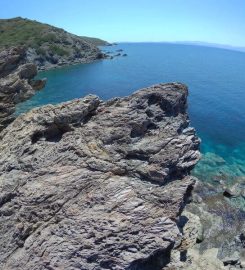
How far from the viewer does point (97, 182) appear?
2673cm

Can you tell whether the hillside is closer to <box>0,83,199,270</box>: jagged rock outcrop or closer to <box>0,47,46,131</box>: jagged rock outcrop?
<box>0,47,46,131</box>: jagged rock outcrop

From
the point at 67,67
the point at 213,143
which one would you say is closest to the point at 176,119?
the point at 213,143

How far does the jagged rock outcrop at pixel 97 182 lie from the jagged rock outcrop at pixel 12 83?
17.0 meters

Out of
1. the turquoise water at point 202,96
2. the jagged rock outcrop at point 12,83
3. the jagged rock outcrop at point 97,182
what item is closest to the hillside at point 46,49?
the turquoise water at point 202,96

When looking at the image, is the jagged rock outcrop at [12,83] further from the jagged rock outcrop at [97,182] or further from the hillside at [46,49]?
the hillside at [46,49]

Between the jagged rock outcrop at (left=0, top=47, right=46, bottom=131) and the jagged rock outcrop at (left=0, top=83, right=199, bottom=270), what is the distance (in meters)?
17.0

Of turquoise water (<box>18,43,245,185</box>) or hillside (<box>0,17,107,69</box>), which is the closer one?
turquoise water (<box>18,43,245,185</box>)

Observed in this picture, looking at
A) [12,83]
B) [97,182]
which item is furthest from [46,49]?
[97,182]

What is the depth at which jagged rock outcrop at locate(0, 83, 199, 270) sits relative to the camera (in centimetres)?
2431

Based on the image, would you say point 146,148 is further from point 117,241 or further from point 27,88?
point 27,88

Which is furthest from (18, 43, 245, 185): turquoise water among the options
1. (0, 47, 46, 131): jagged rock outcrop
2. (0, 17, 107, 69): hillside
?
(0, 47, 46, 131): jagged rock outcrop

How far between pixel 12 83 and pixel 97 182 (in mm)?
34250

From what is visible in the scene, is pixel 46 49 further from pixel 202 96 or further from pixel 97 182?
pixel 97 182

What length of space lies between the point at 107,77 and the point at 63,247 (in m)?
122
